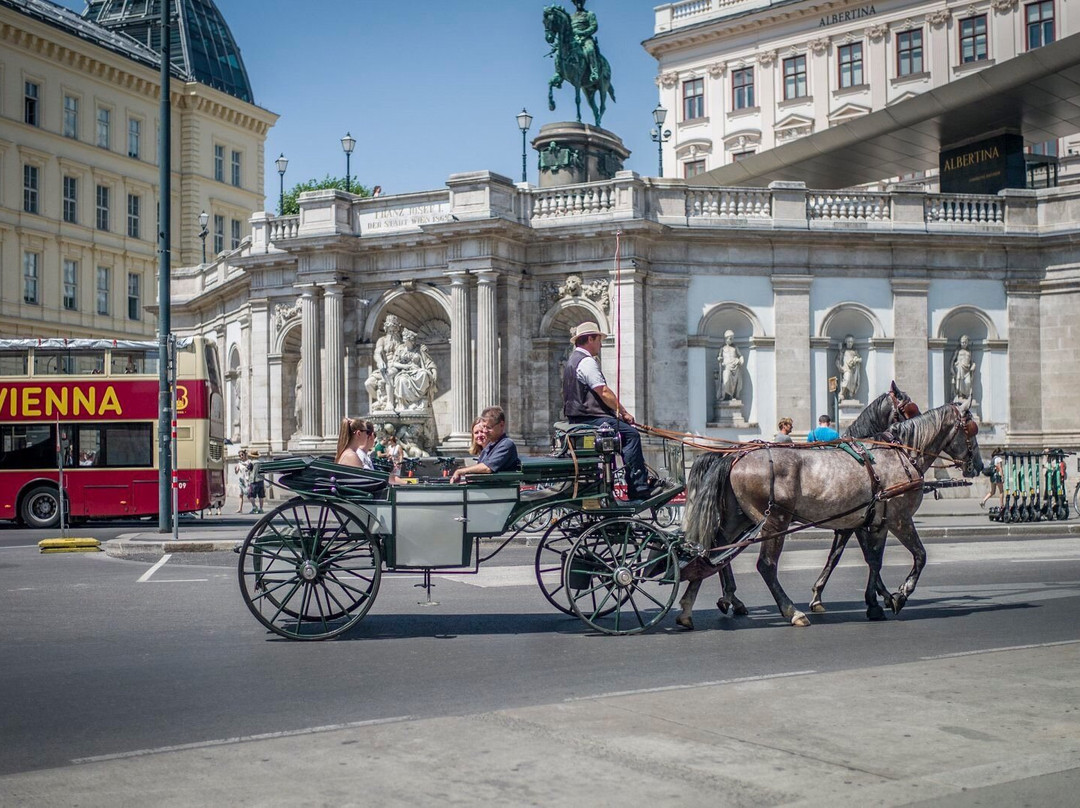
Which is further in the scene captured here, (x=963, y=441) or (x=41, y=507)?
(x=41, y=507)

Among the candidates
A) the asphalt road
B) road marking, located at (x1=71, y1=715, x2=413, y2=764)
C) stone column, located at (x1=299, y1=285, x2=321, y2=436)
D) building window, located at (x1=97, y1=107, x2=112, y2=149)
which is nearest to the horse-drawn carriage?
the asphalt road

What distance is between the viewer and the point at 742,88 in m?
58.8

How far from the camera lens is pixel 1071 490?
29484mm

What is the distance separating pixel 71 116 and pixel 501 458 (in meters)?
55.7

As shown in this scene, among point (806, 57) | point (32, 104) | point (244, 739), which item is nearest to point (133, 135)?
point (32, 104)

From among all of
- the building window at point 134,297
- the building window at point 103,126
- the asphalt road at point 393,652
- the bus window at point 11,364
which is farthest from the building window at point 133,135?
the asphalt road at point 393,652

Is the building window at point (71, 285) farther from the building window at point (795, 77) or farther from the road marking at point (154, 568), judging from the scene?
the road marking at point (154, 568)

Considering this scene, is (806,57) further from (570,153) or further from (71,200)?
(71,200)

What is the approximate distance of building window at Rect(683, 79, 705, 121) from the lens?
6031cm

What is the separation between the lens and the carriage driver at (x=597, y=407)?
1014 cm

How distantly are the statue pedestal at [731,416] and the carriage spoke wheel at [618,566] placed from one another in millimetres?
20914

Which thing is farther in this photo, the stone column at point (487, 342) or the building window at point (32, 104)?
the building window at point (32, 104)

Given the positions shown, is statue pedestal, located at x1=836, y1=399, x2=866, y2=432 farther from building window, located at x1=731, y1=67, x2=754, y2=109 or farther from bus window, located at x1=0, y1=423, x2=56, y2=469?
building window, located at x1=731, y1=67, x2=754, y2=109

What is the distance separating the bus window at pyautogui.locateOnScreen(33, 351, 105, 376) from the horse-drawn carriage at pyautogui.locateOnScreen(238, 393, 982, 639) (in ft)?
61.5
